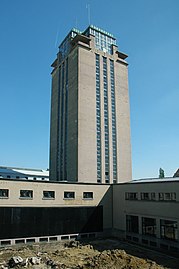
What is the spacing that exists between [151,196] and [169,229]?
4.56 meters

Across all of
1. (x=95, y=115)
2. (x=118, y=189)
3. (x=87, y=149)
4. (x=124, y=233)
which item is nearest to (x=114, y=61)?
(x=95, y=115)

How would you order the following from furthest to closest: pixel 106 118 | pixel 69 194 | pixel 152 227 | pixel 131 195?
pixel 106 118 → pixel 69 194 → pixel 131 195 → pixel 152 227

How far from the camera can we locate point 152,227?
30.2 m

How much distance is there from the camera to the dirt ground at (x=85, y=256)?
22.3m

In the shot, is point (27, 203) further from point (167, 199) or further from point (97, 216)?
point (167, 199)

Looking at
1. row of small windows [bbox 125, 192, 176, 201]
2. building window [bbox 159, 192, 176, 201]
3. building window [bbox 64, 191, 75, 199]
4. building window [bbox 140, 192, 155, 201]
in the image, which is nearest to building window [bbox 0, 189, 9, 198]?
building window [bbox 64, 191, 75, 199]

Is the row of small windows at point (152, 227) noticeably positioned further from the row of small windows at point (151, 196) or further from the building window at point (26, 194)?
the building window at point (26, 194)

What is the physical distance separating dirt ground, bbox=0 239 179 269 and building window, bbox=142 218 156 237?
2.35 meters

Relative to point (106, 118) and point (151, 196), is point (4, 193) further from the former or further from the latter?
point (106, 118)

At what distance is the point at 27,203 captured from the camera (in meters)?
31.7

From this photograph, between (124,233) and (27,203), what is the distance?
14090 mm

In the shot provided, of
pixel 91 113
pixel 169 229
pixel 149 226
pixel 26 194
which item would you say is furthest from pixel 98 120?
pixel 169 229

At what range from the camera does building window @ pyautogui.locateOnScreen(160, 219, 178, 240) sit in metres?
27.1

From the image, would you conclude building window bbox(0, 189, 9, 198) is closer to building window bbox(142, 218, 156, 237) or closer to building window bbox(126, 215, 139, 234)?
building window bbox(126, 215, 139, 234)
